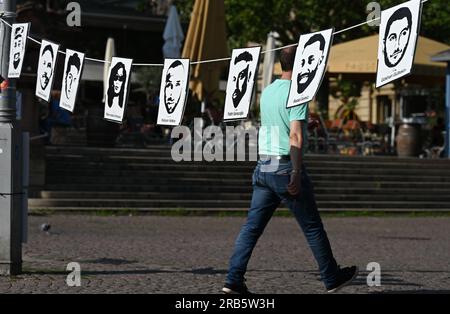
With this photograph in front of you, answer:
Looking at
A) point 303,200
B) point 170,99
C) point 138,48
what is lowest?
point 303,200

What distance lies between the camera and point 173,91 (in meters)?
10.2

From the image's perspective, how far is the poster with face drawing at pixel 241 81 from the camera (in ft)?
31.3

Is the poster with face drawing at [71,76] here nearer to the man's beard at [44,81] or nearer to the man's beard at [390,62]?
the man's beard at [44,81]

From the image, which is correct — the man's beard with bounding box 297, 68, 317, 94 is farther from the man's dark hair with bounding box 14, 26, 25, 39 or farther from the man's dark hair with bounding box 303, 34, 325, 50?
the man's dark hair with bounding box 14, 26, 25, 39

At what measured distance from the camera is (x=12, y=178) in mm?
9484

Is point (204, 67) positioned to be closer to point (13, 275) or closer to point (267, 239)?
point (267, 239)

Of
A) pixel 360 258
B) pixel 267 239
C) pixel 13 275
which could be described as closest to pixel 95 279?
pixel 13 275

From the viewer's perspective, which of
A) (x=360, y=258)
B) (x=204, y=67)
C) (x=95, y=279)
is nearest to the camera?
(x=95, y=279)

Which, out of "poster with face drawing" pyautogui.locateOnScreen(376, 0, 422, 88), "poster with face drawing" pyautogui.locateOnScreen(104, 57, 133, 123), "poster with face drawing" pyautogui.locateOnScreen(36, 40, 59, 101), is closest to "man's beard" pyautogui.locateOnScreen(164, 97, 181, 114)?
"poster with face drawing" pyautogui.locateOnScreen(104, 57, 133, 123)

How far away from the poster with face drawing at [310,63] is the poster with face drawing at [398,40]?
0.43 meters

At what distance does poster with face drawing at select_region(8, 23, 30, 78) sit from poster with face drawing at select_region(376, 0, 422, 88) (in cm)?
352

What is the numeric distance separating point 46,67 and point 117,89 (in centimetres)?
72

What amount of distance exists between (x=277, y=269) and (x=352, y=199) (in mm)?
9238

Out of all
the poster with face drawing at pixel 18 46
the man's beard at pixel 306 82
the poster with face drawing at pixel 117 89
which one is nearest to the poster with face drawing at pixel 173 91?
the poster with face drawing at pixel 117 89
